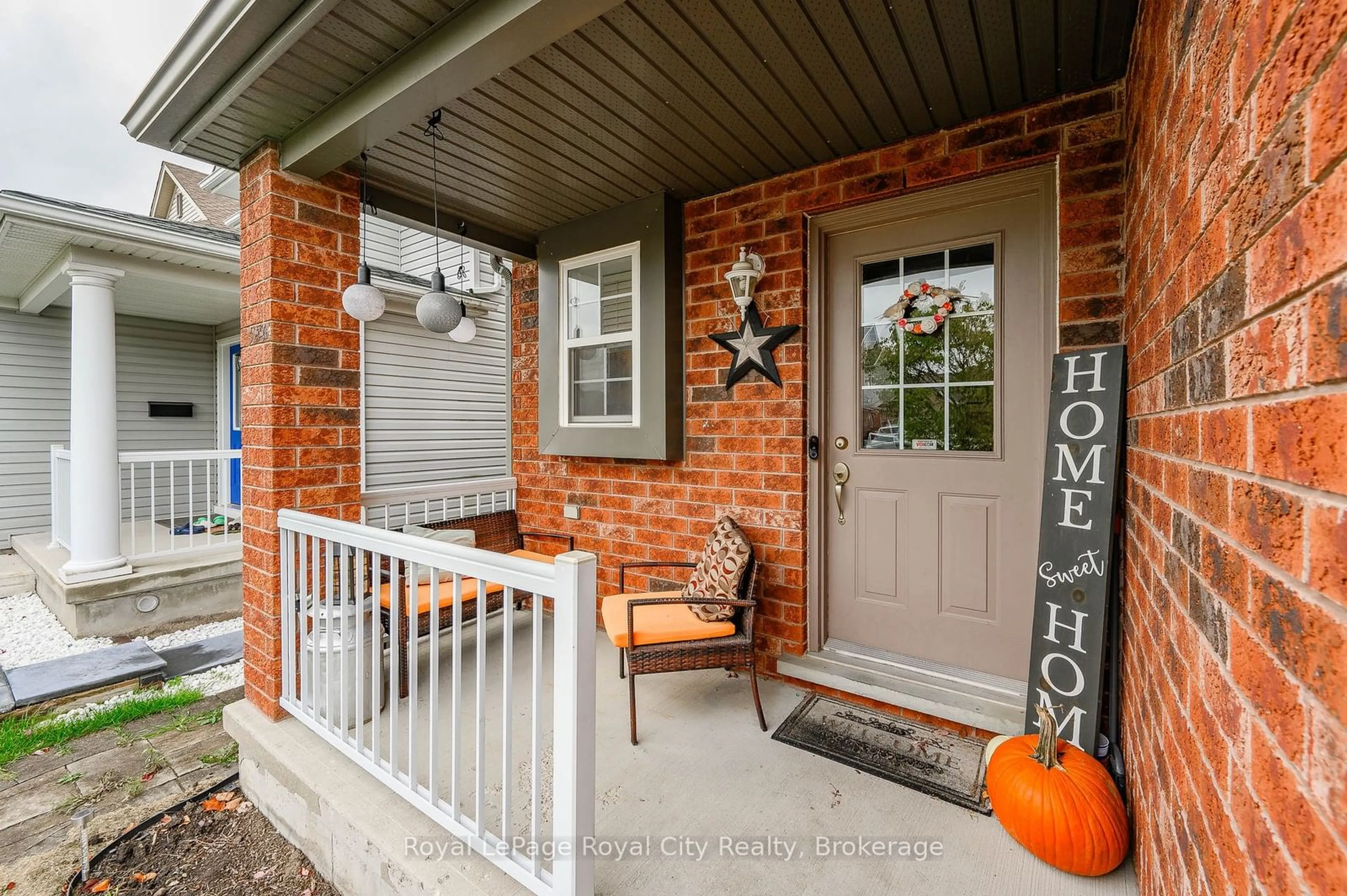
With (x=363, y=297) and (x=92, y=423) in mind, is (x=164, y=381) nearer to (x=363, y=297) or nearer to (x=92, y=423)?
(x=92, y=423)

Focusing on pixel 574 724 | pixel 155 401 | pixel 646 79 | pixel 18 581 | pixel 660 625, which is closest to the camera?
pixel 574 724

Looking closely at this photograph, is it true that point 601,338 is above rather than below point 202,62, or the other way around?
below

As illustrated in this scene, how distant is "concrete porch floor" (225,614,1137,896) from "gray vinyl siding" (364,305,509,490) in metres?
3.10

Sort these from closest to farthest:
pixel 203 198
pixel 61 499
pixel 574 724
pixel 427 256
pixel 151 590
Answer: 1. pixel 574 724
2. pixel 151 590
3. pixel 61 499
4. pixel 427 256
5. pixel 203 198

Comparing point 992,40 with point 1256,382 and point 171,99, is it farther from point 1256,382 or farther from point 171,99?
point 171,99

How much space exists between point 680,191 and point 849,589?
7.65 ft

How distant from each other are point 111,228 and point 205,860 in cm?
423

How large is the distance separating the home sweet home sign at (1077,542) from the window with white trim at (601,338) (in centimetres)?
203

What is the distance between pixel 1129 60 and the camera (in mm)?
1920

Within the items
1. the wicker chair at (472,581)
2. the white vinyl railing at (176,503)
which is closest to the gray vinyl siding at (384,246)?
the white vinyl railing at (176,503)

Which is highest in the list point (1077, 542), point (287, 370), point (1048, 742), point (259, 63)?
point (259, 63)

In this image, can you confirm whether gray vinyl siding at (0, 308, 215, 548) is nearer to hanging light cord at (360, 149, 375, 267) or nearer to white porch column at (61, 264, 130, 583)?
white porch column at (61, 264, 130, 583)

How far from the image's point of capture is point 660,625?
2.53 metres

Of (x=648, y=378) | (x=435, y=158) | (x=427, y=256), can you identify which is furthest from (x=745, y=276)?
(x=427, y=256)
